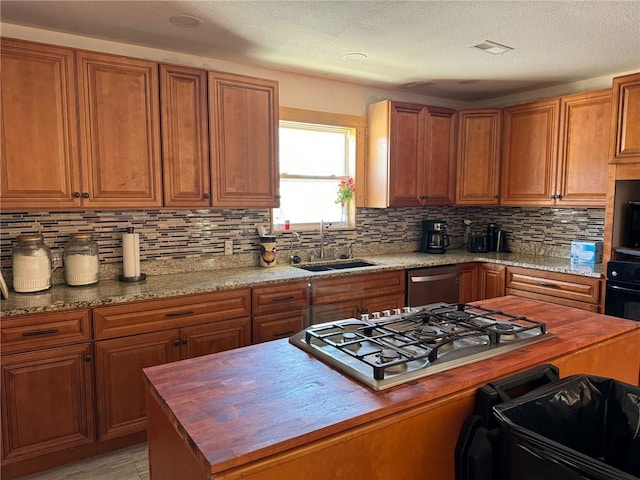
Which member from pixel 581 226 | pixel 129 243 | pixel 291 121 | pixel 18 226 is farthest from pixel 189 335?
pixel 581 226

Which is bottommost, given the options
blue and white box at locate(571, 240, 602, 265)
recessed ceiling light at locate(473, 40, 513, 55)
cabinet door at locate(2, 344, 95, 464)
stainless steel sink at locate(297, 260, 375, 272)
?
cabinet door at locate(2, 344, 95, 464)

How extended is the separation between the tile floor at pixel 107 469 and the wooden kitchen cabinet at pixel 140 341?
0.39 feet

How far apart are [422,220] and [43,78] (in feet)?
11.0

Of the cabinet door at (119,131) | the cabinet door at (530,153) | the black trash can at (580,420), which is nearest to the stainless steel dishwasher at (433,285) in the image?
the cabinet door at (530,153)

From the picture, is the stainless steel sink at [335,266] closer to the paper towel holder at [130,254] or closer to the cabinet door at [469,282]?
the cabinet door at [469,282]

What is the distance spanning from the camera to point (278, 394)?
1264 millimetres

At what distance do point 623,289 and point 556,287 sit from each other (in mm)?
457

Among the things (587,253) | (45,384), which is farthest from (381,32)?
(45,384)

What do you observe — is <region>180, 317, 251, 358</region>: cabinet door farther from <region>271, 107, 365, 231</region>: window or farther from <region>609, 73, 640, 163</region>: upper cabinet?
<region>609, 73, 640, 163</region>: upper cabinet

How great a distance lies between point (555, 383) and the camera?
4.54 feet

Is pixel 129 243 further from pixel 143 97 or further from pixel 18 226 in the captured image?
pixel 143 97

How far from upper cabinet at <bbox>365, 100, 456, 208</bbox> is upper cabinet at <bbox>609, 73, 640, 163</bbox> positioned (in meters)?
1.32

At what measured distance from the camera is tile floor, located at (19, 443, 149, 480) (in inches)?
90.4

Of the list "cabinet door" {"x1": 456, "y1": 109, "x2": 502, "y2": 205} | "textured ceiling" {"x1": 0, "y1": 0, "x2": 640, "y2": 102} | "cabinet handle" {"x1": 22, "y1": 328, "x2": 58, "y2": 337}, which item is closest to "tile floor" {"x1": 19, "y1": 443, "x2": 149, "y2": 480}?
"cabinet handle" {"x1": 22, "y1": 328, "x2": 58, "y2": 337}
